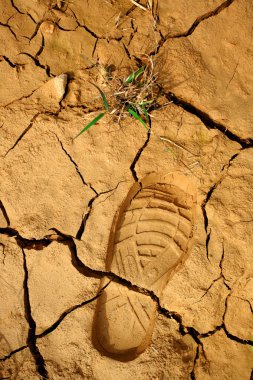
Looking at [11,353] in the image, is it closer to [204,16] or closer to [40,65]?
[40,65]

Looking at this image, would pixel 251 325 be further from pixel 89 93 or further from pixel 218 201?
pixel 89 93

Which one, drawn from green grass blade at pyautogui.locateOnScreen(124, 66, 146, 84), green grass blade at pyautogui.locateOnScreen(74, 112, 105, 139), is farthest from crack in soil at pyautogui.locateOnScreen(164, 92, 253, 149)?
green grass blade at pyautogui.locateOnScreen(74, 112, 105, 139)

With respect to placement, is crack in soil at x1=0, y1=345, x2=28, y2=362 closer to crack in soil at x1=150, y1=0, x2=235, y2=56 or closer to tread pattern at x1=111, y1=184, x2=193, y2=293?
tread pattern at x1=111, y1=184, x2=193, y2=293

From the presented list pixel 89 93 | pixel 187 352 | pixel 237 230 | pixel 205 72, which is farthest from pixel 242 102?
pixel 187 352

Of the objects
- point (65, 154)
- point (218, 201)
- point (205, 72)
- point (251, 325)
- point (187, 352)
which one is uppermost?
point (205, 72)

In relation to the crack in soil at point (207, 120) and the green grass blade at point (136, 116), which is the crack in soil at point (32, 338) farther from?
the crack in soil at point (207, 120)

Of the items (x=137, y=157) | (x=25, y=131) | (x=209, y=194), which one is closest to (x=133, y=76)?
(x=137, y=157)

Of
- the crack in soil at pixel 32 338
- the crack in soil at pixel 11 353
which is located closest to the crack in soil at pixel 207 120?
the crack in soil at pixel 32 338
